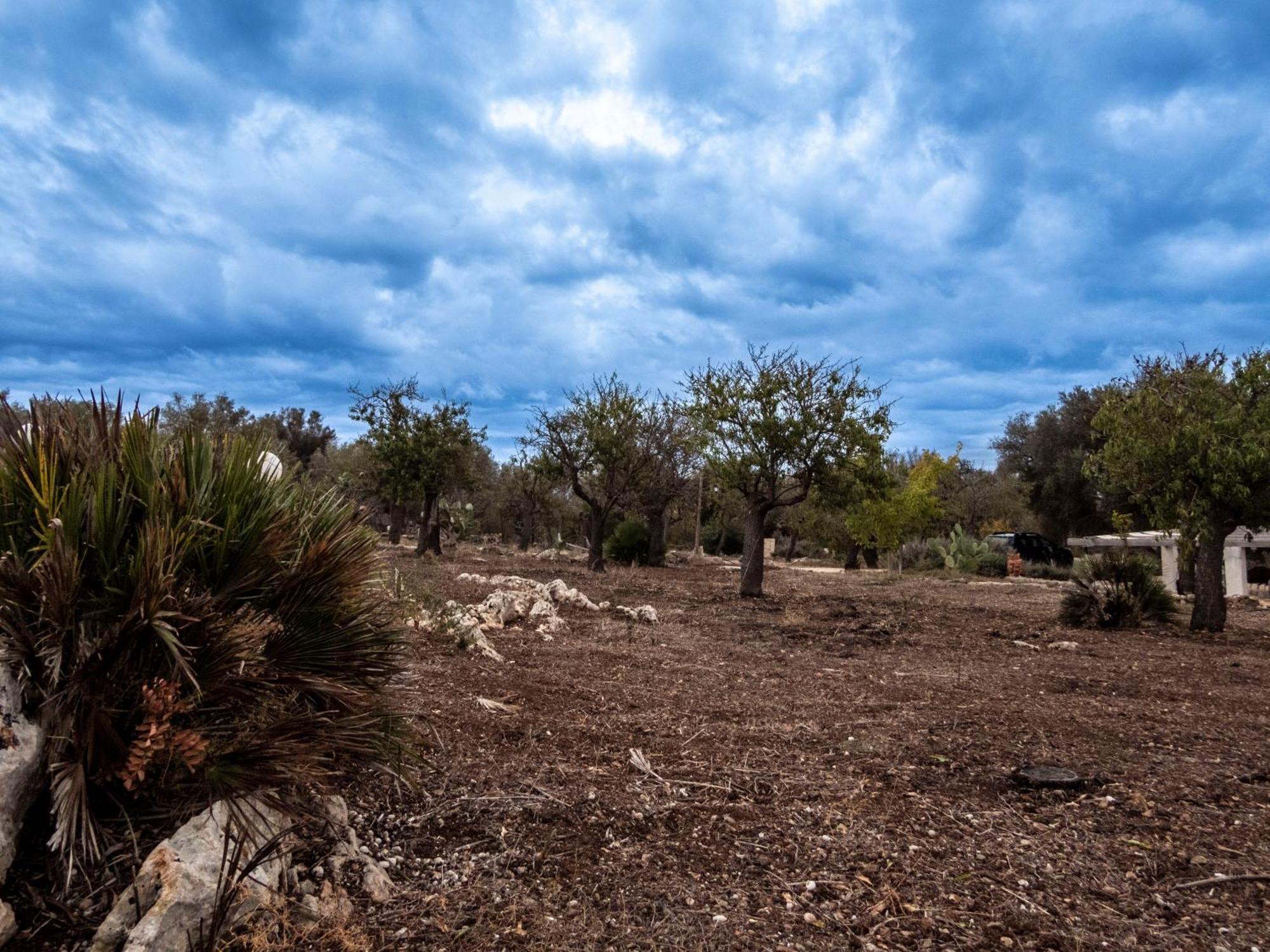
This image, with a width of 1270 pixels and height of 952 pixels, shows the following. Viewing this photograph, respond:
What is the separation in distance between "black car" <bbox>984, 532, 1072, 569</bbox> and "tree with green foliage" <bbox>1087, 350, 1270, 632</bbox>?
1791 cm

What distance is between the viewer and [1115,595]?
1290cm

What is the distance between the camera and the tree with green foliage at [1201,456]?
37.0ft

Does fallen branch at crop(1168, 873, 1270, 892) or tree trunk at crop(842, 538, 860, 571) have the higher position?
tree trunk at crop(842, 538, 860, 571)

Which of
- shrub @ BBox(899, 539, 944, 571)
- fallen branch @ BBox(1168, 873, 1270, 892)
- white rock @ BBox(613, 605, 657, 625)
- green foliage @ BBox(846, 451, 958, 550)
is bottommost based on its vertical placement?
fallen branch @ BBox(1168, 873, 1270, 892)

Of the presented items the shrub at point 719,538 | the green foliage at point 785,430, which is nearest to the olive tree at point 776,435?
the green foliage at point 785,430

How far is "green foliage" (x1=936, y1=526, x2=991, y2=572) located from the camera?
27.4 meters

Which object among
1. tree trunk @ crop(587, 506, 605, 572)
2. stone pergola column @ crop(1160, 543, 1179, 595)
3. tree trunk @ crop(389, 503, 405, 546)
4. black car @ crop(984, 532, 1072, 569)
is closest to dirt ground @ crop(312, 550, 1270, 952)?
stone pergola column @ crop(1160, 543, 1179, 595)

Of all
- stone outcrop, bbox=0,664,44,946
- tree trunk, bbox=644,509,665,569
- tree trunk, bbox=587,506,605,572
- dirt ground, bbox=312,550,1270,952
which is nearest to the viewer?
stone outcrop, bbox=0,664,44,946

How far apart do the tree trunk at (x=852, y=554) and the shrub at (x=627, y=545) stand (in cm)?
952

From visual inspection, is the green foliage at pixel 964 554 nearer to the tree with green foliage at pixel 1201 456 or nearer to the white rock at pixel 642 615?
the tree with green foliage at pixel 1201 456

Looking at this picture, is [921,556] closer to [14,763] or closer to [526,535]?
[526,535]

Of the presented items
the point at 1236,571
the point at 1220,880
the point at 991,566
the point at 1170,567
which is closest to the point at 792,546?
the point at 991,566

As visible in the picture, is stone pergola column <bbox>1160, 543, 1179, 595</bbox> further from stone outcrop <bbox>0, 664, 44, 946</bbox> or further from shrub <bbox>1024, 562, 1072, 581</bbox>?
stone outcrop <bbox>0, 664, 44, 946</bbox>

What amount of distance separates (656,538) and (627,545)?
3.65 ft
